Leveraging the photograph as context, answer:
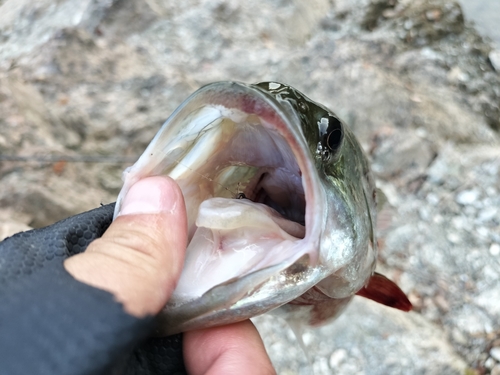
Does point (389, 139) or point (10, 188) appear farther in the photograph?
point (389, 139)

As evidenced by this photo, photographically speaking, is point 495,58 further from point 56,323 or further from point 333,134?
point 56,323

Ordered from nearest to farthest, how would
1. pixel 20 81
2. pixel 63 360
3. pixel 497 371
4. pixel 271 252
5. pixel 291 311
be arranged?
pixel 63 360, pixel 271 252, pixel 291 311, pixel 497 371, pixel 20 81

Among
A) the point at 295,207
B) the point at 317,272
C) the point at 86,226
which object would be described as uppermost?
the point at 86,226

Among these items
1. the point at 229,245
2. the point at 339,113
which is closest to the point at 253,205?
the point at 229,245

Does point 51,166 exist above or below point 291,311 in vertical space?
above

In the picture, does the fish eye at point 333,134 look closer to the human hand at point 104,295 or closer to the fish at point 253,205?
the fish at point 253,205

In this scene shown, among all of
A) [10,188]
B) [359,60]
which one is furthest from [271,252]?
[359,60]

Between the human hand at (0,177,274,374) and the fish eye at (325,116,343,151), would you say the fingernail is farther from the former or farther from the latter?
the fish eye at (325,116,343,151)

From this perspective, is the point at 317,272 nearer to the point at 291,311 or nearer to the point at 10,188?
the point at 291,311
